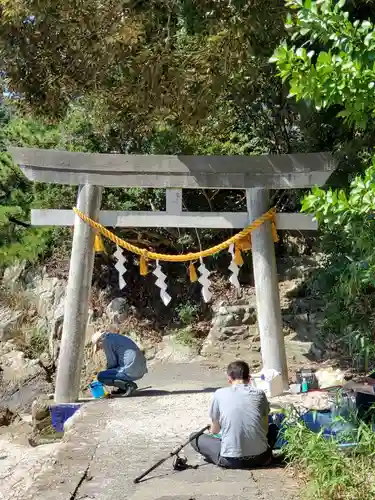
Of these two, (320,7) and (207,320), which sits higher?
(320,7)

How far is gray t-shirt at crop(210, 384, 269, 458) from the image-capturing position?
4316mm

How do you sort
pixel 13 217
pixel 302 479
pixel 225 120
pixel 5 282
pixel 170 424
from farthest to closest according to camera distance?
pixel 5 282
pixel 13 217
pixel 225 120
pixel 170 424
pixel 302 479

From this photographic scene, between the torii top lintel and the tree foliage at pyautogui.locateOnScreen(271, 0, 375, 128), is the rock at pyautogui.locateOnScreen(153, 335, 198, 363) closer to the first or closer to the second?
the torii top lintel

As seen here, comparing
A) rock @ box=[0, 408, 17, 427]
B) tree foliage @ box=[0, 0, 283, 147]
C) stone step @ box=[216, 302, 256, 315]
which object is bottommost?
rock @ box=[0, 408, 17, 427]

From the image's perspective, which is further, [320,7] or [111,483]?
[111,483]

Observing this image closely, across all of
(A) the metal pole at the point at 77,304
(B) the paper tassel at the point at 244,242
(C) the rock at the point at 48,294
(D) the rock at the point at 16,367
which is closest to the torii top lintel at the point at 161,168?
(A) the metal pole at the point at 77,304

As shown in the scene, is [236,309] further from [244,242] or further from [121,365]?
[121,365]

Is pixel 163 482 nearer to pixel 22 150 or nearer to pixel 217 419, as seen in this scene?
pixel 217 419

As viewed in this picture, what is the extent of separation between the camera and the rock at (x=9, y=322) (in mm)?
13445

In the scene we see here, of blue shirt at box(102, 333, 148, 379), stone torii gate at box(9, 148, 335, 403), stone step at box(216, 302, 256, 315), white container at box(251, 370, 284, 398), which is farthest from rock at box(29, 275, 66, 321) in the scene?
white container at box(251, 370, 284, 398)

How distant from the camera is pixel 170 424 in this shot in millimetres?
6137

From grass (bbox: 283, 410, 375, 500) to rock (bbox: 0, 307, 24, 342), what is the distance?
1013 centimetres

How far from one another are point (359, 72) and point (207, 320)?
10.7 m

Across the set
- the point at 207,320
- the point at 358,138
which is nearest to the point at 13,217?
the point at 207,320
